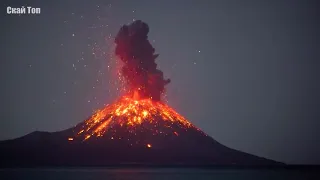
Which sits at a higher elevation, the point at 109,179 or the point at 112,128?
the point at 112,128

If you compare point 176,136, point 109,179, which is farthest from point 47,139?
point 109,179

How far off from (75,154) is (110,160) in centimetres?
877

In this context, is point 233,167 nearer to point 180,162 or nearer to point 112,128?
point 180,162

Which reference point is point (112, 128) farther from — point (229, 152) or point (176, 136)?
point (229, 152)

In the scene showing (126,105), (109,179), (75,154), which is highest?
(126,105)

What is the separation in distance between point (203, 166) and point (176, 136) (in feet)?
42.0

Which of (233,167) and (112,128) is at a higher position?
(112,128)

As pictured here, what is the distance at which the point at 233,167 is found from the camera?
554 ft

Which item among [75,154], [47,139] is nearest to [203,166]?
[75,154]

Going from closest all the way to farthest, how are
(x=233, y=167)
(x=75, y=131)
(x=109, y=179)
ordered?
1. (x=109, y=179)
2. (x=233, y=167)
3. (x=75, y=131)

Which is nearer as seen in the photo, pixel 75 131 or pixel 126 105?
pixel 126 105

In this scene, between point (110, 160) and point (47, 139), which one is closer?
point (110, 160)

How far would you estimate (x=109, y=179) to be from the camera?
10406 cm

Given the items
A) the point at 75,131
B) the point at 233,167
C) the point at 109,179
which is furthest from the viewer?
the point at 75,131
